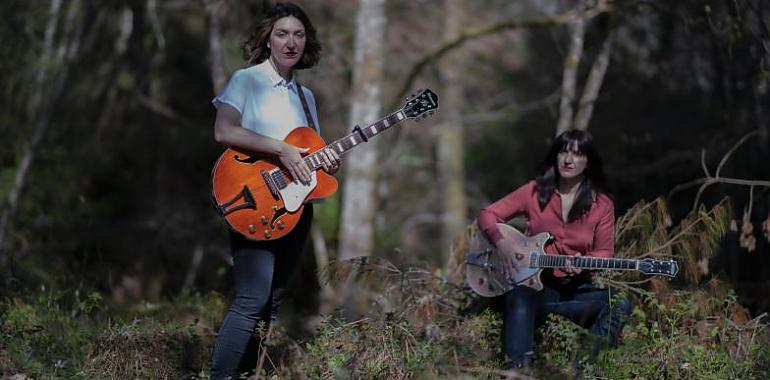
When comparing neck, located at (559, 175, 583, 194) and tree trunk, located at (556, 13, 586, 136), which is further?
tree trunk, located at (556, 13, 586, 136)

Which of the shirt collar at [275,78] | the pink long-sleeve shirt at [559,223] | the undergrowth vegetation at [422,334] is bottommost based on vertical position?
the undergrowth vegetation at [422,334]

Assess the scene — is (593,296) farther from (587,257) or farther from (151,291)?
(151,291)

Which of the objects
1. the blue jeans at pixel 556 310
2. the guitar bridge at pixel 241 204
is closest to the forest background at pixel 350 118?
the blue jeans at pixel 556 310

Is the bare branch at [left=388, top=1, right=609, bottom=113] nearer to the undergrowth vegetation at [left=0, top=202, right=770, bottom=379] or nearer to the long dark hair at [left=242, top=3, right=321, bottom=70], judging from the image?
the undergrowth vegetation at [left=0, top=202, right=770, bottom=379]

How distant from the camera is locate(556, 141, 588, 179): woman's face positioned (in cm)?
580

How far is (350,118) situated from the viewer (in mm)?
11844

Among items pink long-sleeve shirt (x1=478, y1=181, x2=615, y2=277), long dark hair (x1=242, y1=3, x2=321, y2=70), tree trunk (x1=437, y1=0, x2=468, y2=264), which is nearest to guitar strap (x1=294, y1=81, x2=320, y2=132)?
long dark hair (x1=242, y1=3, x2=321, y2=70)

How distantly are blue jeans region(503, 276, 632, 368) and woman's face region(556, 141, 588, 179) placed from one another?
0.60 m

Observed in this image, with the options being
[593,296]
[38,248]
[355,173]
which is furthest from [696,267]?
[38,248]

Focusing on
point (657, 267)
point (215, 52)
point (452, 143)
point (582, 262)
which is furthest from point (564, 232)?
point (452, 143)

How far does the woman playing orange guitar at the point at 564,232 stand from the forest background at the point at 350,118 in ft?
2.52

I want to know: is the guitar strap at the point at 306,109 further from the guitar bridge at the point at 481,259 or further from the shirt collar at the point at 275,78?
the guitar bridge at the point at 481,259

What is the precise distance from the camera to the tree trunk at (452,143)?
2038 cm

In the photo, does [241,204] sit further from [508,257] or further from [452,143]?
[452,143]
